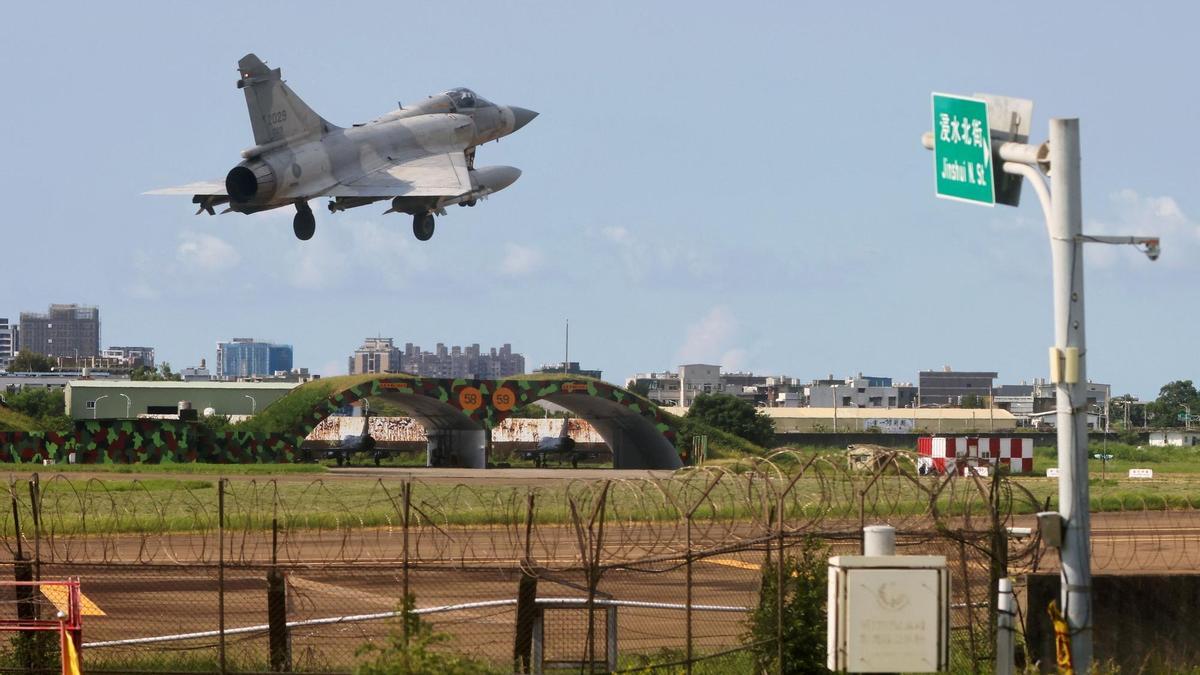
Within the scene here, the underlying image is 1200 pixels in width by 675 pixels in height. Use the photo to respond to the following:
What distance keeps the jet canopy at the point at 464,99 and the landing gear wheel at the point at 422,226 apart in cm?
563

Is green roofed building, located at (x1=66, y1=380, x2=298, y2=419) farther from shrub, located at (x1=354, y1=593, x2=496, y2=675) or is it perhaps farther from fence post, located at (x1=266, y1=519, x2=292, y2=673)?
shrub, located at (x1=354, y1=593, x2=496, y2=675)

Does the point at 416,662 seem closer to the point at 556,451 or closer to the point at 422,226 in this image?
the point at 422,226

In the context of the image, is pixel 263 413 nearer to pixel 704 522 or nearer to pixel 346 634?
pixel 704 522

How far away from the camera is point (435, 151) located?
190ft

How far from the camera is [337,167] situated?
54.6 metres

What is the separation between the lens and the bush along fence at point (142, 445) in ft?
219

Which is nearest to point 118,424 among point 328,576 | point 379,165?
point 379,165

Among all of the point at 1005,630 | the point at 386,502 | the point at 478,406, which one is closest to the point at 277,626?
the point at 1005,630

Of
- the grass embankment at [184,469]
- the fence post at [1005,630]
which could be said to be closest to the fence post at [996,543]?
the fence post at [1005,630]

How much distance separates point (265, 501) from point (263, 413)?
31.0 meters

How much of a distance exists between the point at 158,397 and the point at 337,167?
46069 millimetres

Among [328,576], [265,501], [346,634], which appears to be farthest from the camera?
[265,501]

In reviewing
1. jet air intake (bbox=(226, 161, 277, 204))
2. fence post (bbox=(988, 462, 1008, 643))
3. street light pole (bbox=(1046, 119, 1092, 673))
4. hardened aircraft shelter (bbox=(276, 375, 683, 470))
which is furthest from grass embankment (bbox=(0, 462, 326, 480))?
street light pole (bbox=(1046, 119, 1092, 673))

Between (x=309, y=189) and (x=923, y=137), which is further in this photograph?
(x=309, y=189)
